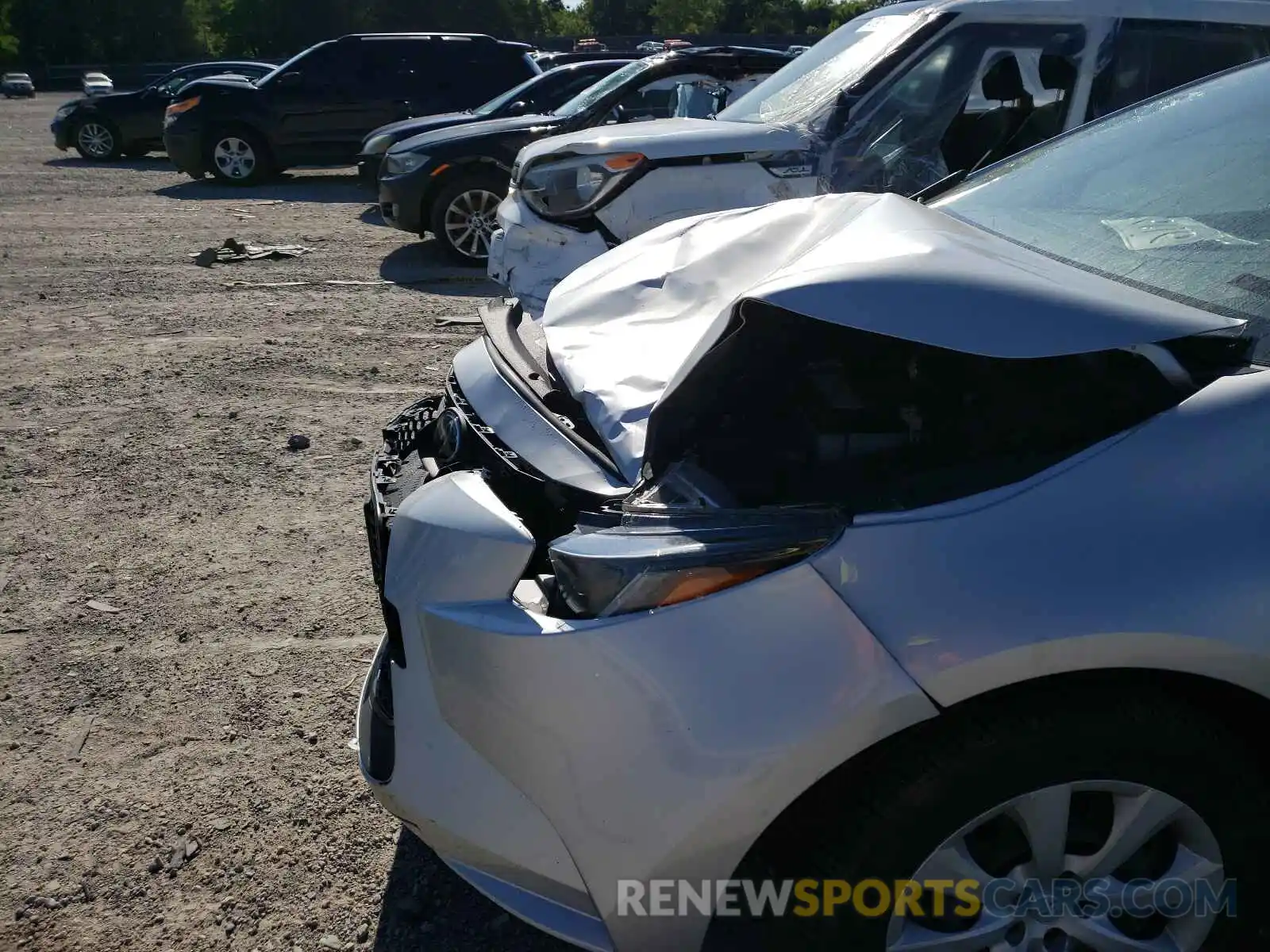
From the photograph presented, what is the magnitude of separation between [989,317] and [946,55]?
434 centimetres

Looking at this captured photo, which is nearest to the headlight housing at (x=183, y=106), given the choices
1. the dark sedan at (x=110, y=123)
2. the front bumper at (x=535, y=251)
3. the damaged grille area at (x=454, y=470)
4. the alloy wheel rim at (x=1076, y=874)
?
the dark sedan at (x=110, y=123)

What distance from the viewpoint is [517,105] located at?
10.4 m

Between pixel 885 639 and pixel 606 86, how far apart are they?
321 inches

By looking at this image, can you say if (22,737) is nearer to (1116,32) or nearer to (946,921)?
(946,921)

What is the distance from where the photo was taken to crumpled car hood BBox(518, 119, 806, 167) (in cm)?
568

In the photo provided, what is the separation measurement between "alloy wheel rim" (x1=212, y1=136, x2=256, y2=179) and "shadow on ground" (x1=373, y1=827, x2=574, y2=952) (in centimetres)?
1320

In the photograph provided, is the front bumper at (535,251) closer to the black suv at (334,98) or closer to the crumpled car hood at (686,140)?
the crumpled car hood at (686,140)

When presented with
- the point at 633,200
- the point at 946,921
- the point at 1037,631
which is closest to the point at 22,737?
the point at 946,921

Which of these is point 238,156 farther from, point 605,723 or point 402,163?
point 605,723

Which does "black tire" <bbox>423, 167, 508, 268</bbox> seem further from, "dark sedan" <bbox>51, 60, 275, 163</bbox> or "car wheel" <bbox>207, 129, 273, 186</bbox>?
"dark sedan" <bbox>51, 60, 275, 163</bbox>

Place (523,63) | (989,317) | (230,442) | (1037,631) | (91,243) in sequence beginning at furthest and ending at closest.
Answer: (523,63), (91,243), (230,442), (989,317), (1037,631)

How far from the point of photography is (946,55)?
5.43m

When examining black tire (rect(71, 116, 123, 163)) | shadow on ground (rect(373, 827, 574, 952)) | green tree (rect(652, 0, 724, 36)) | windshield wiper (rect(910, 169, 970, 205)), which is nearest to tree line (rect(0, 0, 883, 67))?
green tree (rect(652, 0, 724, 36))

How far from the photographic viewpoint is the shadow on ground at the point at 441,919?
221 cm
